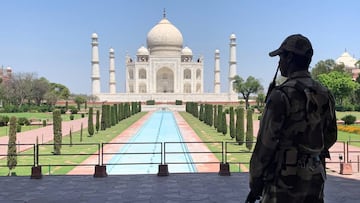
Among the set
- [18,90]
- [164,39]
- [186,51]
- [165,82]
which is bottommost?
[18,90]

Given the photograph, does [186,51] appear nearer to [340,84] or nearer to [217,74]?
[217,74]

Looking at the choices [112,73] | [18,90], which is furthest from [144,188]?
[112,73]

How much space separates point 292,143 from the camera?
201 cm

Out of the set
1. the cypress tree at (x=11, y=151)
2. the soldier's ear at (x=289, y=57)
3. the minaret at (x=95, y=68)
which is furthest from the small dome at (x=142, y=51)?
the soldier's ear at (x=289, y=57)

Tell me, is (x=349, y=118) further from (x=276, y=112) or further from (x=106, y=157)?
(x=276, y=112)

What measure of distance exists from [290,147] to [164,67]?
172ft

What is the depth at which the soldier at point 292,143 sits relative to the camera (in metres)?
1.99

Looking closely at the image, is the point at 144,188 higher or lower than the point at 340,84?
lower

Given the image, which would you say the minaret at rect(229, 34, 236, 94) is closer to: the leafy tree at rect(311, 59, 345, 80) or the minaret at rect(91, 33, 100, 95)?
the leafy tree at rect(311, 59, 345, 80)

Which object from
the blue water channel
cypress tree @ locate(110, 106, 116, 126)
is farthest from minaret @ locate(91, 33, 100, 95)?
the blue water channel

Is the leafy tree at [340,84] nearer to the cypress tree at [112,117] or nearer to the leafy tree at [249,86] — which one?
the leafy tree at [249,86]

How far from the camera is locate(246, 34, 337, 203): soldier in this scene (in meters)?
1.99

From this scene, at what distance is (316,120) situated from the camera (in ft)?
6.71

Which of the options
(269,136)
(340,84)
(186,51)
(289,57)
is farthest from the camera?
(186,51)
